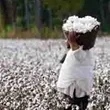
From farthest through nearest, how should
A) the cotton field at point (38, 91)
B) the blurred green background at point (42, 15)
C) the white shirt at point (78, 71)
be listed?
the blurred green background at point (42, 15) → the cotton field at point (38, 91) → the white shirt at point (78, 71)

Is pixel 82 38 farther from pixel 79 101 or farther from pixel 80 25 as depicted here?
pixel 79 101

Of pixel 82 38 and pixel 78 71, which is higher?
pixel 82 38

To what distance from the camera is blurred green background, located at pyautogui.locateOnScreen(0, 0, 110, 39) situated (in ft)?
109

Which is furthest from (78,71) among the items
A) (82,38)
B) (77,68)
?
(82,38)

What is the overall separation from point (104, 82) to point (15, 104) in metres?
1.22

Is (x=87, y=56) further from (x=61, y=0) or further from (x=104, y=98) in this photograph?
(x=61, y=0)

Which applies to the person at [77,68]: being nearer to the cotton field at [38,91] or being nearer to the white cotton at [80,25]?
the white cotton at [80,25]

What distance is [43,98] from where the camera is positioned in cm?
756

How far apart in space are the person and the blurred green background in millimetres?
23560

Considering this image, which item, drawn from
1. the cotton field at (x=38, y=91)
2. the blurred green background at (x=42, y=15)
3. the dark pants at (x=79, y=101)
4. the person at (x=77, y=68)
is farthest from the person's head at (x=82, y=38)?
the blurred green background at (x=42, y=15)

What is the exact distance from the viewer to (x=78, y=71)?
244 inches

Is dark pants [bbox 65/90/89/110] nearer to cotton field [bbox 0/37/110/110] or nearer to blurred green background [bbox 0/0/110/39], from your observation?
cotton field [bbox 0/37/110/110]

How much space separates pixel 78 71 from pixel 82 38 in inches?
13.8

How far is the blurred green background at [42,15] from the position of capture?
33125mm
